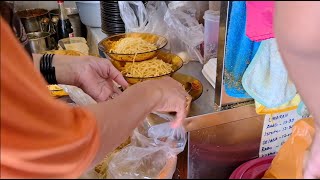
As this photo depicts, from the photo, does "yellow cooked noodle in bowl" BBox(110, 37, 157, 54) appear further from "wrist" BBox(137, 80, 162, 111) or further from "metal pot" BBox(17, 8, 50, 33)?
"metal pot" BBox(17, 8, 50, 33)

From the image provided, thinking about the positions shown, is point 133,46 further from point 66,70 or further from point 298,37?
point 298,37

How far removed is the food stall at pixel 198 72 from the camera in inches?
40.1

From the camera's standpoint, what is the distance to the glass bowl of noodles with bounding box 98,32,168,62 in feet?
3.69

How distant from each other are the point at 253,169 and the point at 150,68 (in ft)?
1.58

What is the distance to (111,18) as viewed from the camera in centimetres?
148

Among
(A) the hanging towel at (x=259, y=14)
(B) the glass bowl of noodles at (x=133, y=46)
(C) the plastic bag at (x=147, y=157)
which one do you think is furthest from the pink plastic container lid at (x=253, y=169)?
(A) the hanging towel at (x=259, y=14)

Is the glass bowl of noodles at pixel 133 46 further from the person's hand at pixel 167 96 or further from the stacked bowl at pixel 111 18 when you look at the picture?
the person's hand at pixel 167 96

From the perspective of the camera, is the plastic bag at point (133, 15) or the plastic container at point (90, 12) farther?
the plastic container at point (90, 12)

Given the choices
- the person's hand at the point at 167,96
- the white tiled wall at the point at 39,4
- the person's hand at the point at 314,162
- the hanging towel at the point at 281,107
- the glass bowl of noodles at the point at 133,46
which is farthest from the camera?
the white tiled wall at the point at 39,4

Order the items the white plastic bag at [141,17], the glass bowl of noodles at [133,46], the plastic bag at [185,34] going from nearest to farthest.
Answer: the glass bowl of noodles at [133,46] → the plastic bag at [185,34] → the white plastic bag at [141,17]

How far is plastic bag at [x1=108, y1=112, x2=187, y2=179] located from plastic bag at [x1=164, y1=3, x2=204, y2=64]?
417 mm

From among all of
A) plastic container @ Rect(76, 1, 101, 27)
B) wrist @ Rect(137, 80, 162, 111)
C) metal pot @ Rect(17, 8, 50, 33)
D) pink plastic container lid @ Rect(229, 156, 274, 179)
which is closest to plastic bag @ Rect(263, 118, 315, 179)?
pink plastic container lid @ Rect(229, 156, 274, 179)

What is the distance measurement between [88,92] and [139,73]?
7.1 inches

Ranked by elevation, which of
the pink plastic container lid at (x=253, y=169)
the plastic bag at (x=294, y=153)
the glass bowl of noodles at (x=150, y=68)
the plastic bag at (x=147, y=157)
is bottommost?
the pink plastic container lid at (x=253, y=169)
